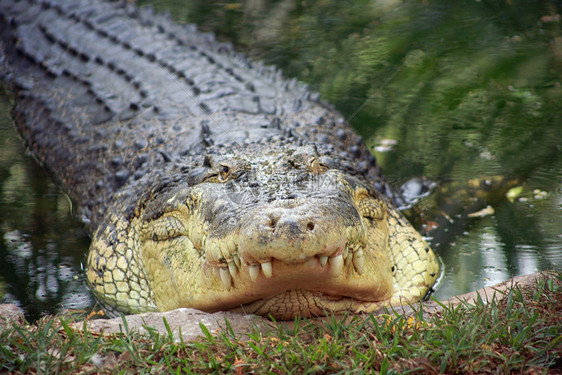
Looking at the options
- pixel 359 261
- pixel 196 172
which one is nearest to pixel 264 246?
pixel 359 261

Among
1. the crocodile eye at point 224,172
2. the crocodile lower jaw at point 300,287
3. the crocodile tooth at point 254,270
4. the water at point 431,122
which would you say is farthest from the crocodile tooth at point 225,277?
→ the water at point 431,122

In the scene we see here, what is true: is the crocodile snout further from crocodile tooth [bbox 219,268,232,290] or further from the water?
the water

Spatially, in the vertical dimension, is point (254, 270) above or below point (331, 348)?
above

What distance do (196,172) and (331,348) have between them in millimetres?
1235

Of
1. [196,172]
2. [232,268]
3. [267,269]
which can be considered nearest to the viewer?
[267,269]

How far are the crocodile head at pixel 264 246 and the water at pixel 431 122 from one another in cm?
31

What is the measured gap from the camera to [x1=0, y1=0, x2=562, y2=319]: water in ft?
12.0

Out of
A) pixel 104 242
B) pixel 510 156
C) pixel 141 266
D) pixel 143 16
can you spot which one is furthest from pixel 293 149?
pixel 143 16

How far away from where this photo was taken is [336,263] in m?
2.38

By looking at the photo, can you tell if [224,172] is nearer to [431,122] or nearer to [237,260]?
[237,260]

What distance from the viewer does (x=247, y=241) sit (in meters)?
2.25

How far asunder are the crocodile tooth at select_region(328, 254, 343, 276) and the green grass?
0.80 ft

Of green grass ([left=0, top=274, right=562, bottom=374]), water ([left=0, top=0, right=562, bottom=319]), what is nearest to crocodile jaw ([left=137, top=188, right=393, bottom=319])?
green grass ([left=0, top=274, right=562, bottom=374])

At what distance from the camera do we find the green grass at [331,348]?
221cm
